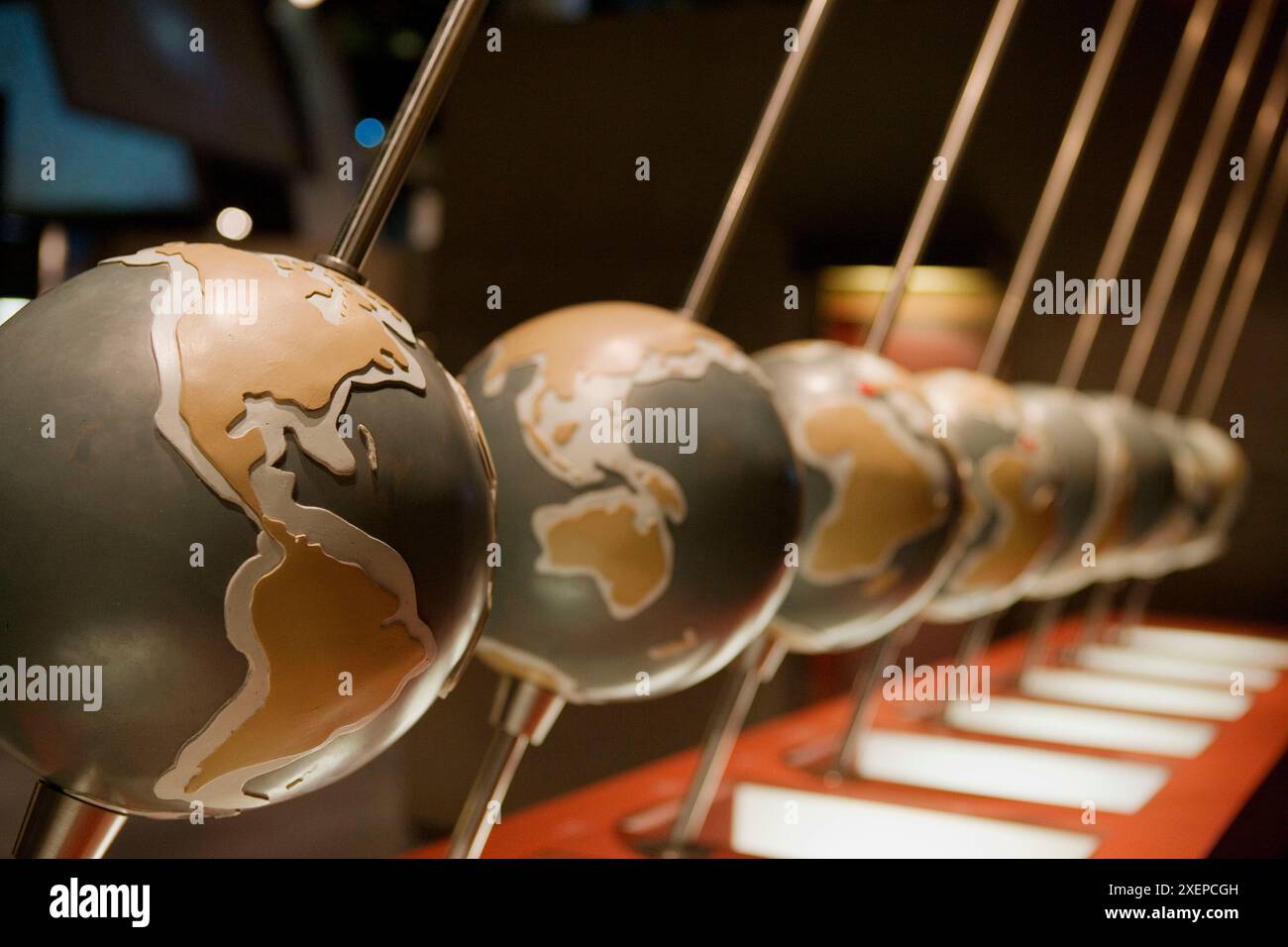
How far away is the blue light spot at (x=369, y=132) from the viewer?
276 inches

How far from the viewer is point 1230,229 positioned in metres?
5.14

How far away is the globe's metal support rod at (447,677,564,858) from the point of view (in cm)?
119

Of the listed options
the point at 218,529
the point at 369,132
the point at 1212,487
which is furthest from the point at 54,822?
the point at 369,132

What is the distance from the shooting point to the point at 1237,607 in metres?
6.43

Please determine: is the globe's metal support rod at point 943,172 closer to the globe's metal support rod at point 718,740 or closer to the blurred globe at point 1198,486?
the globe's metal support rod at point 718,740

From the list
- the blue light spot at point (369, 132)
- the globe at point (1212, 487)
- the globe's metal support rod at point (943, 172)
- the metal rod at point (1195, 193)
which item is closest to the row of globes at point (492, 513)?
the globe's metal support rod at point (943, 172)

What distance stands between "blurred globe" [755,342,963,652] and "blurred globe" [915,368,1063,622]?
1.17ft

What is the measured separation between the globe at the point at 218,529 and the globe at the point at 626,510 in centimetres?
31

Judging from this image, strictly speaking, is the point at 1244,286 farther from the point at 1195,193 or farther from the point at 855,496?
the point at 855,496

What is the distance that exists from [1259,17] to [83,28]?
4332 millimetres

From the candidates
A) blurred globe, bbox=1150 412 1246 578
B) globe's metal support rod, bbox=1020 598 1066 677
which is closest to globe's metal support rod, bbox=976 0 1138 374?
blurred globe, bbox=1150 412 1246 578

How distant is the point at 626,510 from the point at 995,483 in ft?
3.35

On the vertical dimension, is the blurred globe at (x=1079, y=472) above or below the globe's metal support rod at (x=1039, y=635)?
above

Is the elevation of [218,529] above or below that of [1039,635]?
above
